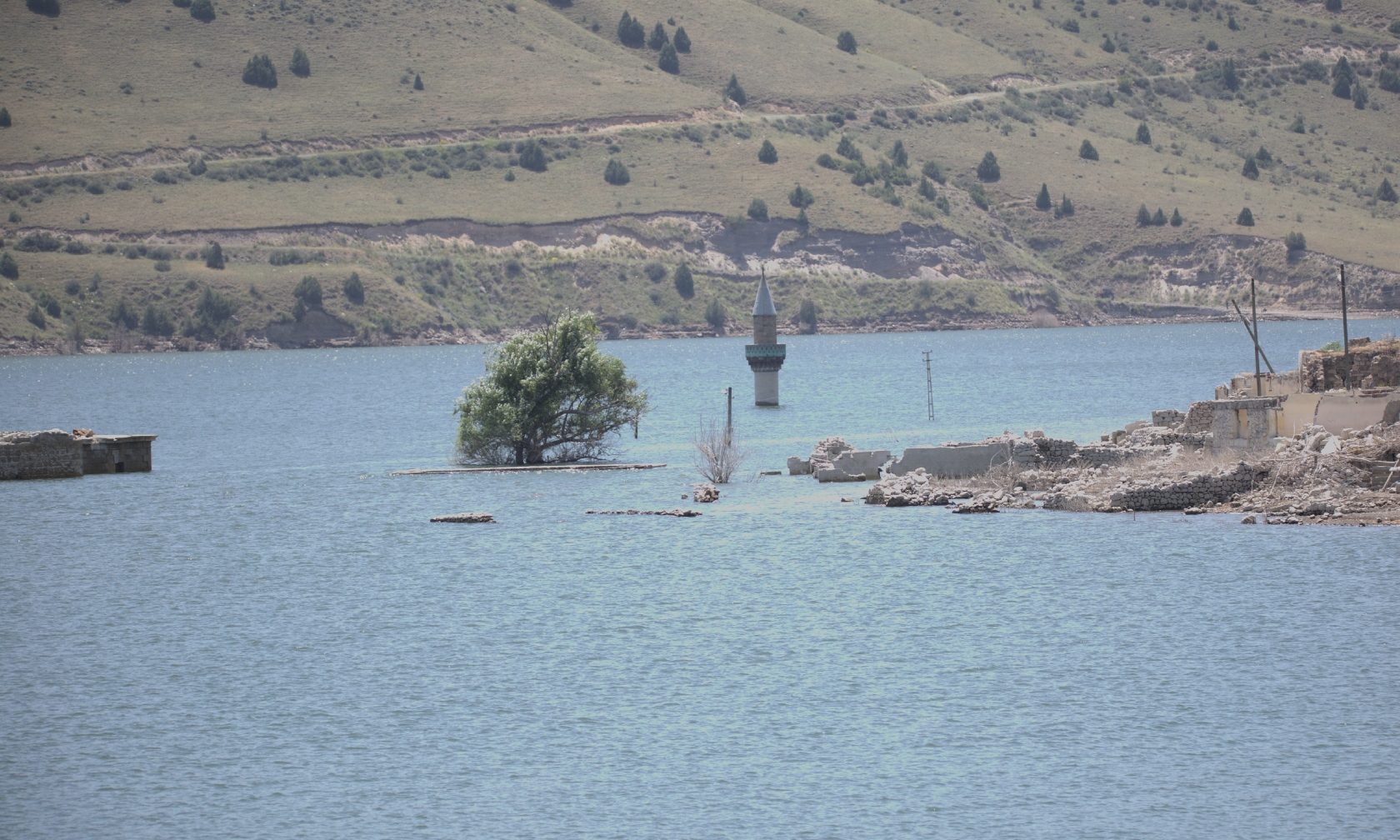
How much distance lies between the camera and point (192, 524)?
40.8 meters

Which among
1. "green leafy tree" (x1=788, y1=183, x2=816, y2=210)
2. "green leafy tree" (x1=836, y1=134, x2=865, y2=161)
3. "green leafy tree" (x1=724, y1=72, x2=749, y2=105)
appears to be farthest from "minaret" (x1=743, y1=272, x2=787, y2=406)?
"green leafy tree" (x1=724, y1=72, x2=749, y2=105)

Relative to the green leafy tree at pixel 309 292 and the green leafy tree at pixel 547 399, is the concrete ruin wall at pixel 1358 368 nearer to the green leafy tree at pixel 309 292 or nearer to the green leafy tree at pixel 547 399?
the green leafy tree at pixel 547 399

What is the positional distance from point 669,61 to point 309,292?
65.8 m

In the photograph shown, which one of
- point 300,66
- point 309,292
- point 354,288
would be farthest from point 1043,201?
point 300,66

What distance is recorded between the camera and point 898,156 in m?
170

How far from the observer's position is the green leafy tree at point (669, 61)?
182 metres

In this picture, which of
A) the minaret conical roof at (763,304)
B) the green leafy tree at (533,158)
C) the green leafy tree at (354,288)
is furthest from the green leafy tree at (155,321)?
the minaret conical roof at (763,304)

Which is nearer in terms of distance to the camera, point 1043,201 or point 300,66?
point 300,66

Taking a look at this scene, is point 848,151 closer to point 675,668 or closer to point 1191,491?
point 1191,491

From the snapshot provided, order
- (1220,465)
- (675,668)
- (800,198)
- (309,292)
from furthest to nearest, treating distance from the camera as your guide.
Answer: (800,198) → (309,292) → (1220,465) → (675,668)

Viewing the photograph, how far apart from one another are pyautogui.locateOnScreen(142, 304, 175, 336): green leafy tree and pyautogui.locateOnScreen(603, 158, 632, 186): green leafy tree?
44241mm

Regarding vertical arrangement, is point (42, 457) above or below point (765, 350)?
below

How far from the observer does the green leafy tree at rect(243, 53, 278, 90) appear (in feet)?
528

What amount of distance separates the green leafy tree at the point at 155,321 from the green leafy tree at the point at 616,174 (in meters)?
44.2
